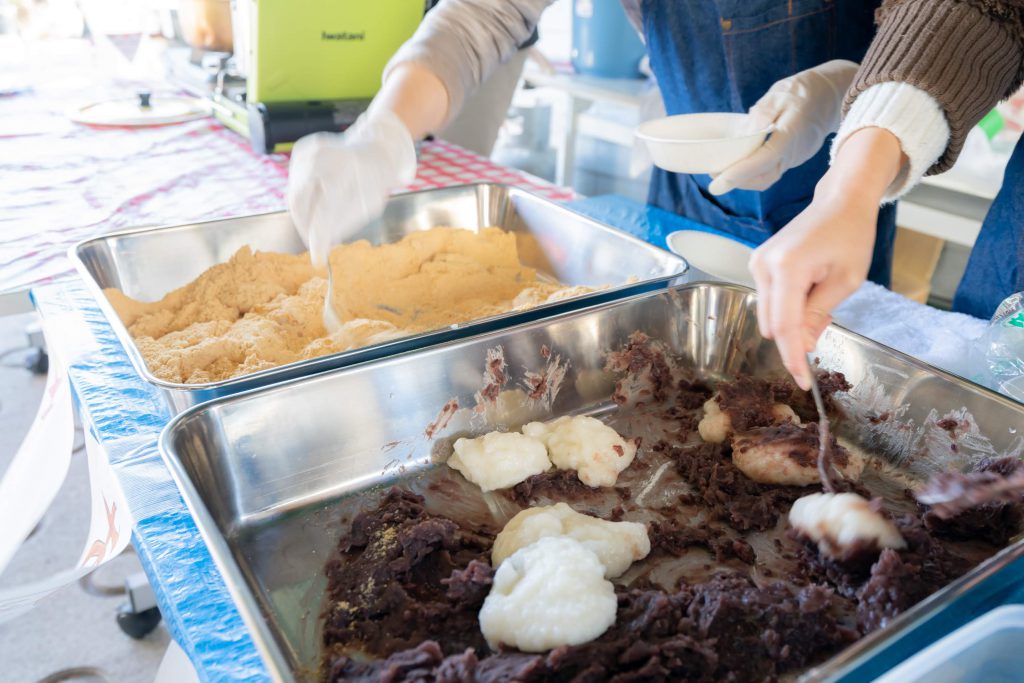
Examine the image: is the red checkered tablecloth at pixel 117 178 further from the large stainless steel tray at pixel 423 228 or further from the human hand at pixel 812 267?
the human hand at pixel 812 267

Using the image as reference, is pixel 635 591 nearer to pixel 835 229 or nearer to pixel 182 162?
pixel 835 229

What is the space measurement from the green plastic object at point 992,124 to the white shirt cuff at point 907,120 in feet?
6.25

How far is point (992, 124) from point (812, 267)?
7.68 feet

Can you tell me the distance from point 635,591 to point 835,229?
0.50 m

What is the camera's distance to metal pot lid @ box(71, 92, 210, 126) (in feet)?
8.27

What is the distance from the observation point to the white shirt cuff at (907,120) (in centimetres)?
99

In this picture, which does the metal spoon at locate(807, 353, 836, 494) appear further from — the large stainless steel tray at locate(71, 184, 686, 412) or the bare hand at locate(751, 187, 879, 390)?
the large stainless steel tray at locate(71, 184, 686, 412)

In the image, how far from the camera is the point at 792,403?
1.16 meters

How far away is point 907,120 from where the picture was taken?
989 mm

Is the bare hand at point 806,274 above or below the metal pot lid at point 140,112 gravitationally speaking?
below

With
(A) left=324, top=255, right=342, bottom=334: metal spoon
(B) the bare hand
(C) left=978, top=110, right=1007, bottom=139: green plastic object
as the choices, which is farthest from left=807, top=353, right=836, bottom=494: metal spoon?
(C) left=978, top=110, right=1007, bottom=139: green plastic object

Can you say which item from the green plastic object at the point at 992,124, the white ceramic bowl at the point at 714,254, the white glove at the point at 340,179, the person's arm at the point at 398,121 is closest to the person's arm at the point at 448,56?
the person's arm at the point at 398,121

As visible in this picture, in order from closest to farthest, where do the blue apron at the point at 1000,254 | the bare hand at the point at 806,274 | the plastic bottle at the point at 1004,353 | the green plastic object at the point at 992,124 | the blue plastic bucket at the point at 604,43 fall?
the bare hand at the point at 806,274 < the plastic bottle at the point at 1004,353 < the blue apron at the point at 1000,254 < the green plastic object at the point at 992,124 < the blue plastic bucket at the point at 604,43

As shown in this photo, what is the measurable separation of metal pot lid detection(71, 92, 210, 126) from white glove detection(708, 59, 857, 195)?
2154 millimetres
